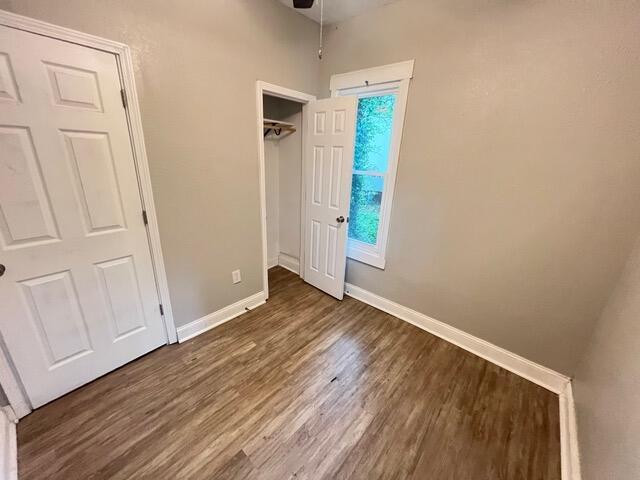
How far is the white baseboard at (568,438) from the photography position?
133 centimetres

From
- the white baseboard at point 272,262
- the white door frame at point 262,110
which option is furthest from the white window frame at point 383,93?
the white baseboard at point 272,262

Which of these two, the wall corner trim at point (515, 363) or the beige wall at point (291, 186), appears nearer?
the wall corner trim at point (515, 363)

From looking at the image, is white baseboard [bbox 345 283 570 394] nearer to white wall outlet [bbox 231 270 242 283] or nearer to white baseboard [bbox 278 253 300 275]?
white baseboard [bbox 278 253 300 275]

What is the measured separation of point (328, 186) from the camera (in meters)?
2.63

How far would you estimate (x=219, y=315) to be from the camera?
2377 mm

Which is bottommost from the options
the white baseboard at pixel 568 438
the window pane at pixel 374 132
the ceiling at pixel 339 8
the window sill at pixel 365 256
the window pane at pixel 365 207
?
the white baseboard at pixel 568 438

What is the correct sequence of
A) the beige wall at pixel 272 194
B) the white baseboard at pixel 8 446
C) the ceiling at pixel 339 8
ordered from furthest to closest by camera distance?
the beige wall at pixel 272 194 < the ceiling at pixel 339 8 < the white baseboard at pixel 8 446

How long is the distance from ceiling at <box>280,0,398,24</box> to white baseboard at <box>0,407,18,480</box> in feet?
11.0

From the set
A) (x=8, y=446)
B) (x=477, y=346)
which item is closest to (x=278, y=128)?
(x=477, y=346)

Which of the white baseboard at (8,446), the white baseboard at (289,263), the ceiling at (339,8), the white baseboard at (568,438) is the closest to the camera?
the white baseboard at (8,446)

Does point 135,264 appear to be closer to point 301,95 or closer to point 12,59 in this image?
point 12,59

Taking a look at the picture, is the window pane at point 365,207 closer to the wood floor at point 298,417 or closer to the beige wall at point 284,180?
the beige wall at point 284,180

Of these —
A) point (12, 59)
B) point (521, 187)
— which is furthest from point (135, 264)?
point (521, 187)

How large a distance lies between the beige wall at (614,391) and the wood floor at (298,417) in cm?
26
